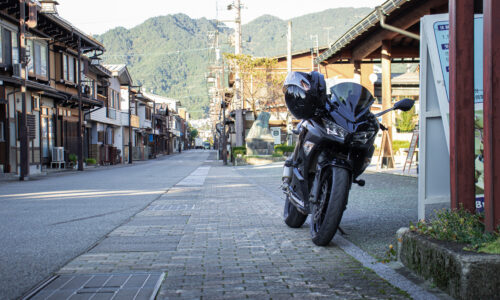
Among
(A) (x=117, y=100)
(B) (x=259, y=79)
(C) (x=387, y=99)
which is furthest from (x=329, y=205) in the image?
(A) (x=117, y=100)

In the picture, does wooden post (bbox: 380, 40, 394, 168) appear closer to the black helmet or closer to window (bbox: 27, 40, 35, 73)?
the black helmet

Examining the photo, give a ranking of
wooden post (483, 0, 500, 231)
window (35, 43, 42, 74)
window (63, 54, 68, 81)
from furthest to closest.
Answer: window (63, 54, 68, 81), window (35, 43, 42, 74), wooden post (483, 0, 500, 231)

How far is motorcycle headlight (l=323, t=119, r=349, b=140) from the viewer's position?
4223 mm

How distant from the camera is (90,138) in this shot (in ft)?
118

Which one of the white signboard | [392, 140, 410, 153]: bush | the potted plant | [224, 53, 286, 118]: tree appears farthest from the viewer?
[224, 53, 286, 118]: tree

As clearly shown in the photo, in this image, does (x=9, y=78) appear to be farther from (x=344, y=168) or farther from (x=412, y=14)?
(x=344, y=168)

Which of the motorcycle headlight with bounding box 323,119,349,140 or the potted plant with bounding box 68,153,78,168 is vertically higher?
the motorcycle headlight with bounding box 323,119,349,140

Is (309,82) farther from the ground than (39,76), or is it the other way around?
(39,76)

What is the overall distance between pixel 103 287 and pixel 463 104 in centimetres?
285

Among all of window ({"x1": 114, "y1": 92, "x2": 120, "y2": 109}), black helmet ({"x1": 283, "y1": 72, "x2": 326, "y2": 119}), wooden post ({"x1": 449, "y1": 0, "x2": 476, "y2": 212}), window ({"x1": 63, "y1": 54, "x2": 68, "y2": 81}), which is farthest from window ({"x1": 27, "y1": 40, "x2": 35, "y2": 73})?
wooden post ({"x1": 449, "y1": 0, "x2": 476, "y2": 212})

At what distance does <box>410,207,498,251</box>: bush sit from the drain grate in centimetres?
197

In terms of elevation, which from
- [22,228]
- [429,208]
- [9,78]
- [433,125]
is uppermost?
[9,78]

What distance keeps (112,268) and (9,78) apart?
59.2 ft

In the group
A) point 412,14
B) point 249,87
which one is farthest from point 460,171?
point 249,87
